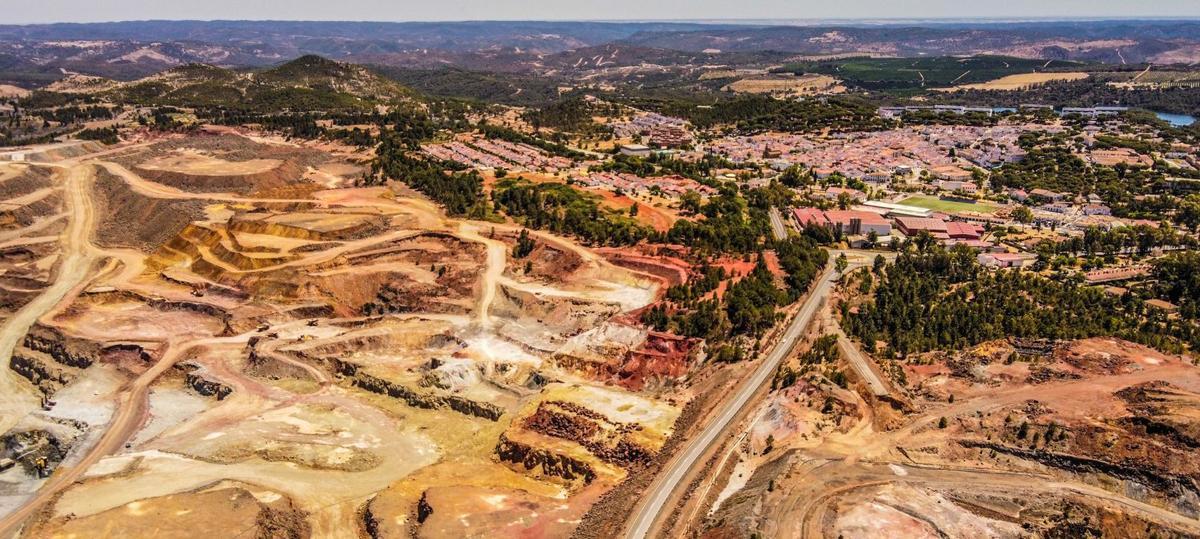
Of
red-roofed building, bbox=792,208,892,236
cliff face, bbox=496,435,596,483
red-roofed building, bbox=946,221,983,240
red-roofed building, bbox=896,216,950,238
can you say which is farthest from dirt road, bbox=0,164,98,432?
red-roofed building, bbox=946,221,983,240

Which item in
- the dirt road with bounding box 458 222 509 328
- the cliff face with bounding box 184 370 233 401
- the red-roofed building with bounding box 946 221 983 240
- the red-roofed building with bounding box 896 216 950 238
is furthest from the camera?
the red-roofed building with bounding box 896 216 950 238

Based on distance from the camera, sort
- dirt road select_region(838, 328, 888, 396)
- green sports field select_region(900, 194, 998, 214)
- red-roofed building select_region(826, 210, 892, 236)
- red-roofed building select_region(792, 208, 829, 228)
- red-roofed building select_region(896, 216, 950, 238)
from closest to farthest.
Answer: dirt road select_region(838, 328, 888, 396) → red-roofed building select_region(896, 216, 950, 238) → red-roofed building select_region(826, 210, 892, 236) → red-roofed building select_region(792, 208, 829, 228) → green sports field select_region(900, 194, 998, 214)

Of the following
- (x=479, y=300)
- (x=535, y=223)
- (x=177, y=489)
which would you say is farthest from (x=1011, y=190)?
(x=177, y=489)

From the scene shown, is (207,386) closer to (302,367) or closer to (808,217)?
(302,367)

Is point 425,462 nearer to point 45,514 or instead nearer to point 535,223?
point 45,514

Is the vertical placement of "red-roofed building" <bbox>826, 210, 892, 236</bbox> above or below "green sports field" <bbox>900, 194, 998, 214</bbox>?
above

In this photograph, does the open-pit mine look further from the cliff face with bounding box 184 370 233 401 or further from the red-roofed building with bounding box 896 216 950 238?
the red-roofed building with bounding box 896 216 950 238

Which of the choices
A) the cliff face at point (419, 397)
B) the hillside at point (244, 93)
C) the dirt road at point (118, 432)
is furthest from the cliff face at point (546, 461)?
the hillside at point (244, 93)
